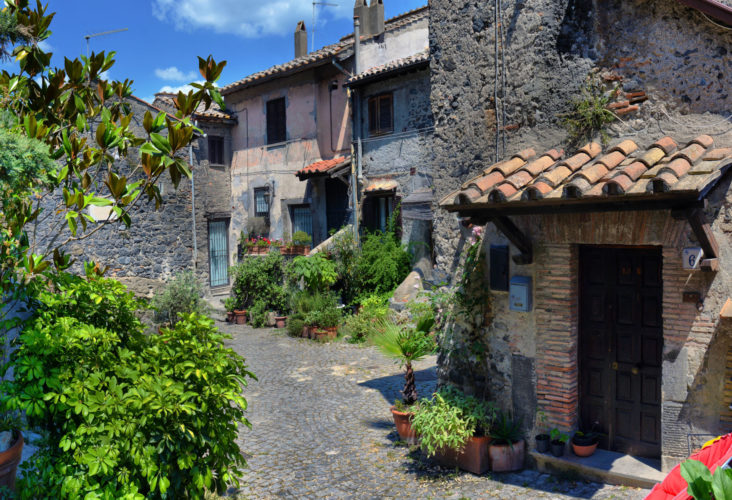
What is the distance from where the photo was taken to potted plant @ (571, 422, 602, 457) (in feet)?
19.6

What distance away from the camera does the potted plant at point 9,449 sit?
4.04 metres

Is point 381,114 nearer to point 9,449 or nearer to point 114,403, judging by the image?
point 114,403

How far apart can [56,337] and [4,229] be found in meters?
0.88

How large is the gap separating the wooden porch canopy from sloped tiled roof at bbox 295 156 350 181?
444 inches

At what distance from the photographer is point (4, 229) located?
13.7 feet

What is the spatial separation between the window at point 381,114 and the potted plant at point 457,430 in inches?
433

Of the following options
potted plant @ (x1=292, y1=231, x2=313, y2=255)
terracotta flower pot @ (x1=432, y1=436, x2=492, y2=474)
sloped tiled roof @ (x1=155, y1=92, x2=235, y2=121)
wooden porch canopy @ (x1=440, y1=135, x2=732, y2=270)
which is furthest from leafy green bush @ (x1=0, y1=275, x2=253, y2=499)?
sloped tiled roof @ (x1=155, y1=92, x2=235, y2=121)

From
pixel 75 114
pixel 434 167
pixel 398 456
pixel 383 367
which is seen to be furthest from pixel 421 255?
pixel 75 114

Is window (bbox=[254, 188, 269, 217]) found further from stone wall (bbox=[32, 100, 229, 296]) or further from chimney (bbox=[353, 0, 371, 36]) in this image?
chimney (bbox=[353, 0, 371, 36])

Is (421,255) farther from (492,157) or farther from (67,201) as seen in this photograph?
(67,201)

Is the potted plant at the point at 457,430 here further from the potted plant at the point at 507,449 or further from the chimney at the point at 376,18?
the chimney at the point at 376,18

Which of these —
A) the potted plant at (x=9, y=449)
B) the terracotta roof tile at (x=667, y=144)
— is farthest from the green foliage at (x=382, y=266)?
the potted plant at (x=9, y=449)

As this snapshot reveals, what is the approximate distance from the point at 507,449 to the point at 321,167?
41.7 feet

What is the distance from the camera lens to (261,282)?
16438mm
